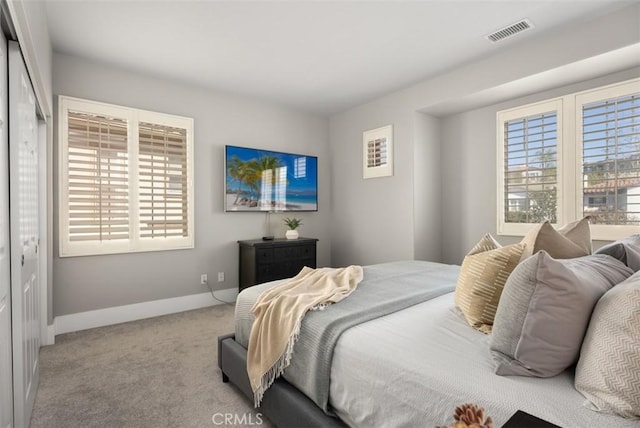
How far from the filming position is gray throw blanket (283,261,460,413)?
1.44 m

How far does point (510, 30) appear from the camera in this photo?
9.14 feet

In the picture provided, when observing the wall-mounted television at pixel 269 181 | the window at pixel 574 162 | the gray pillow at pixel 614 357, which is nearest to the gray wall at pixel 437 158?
Result: the window at pixel 574 162

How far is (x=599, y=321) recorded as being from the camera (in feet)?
3.19

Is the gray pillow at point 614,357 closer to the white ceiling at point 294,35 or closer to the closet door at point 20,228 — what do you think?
the closet door at point 20,228

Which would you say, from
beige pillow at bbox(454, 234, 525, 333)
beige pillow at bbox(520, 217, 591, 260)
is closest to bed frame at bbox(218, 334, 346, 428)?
beige pillow at bbox(454, 234, 525, 333)

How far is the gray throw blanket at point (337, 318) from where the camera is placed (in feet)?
4.74

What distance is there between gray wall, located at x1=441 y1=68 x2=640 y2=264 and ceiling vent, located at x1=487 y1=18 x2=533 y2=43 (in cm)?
89

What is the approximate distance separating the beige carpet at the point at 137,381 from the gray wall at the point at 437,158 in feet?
7.69

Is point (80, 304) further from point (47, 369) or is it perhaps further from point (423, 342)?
point (423, 342)

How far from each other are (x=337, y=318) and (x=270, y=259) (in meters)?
2.56

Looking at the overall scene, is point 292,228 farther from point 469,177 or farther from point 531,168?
point 531,168

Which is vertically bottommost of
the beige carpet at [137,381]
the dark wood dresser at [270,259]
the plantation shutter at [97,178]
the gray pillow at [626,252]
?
the beige carpet at [137,381]

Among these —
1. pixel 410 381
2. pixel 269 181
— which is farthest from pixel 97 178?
pixel 410 381

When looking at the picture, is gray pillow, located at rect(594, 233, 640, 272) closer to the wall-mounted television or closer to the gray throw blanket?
the gray throw blanket
